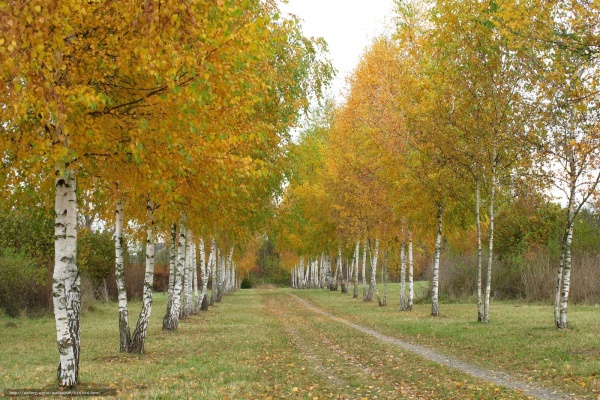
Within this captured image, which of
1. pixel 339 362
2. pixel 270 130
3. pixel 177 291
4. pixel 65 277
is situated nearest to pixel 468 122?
pixel 270 130

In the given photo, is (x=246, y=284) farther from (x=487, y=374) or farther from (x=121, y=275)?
(x=487, y=374)

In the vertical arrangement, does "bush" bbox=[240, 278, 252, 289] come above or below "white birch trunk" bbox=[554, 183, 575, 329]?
below

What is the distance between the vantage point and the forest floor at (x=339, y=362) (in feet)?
27.3

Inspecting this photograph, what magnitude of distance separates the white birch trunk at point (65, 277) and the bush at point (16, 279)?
18334 mm

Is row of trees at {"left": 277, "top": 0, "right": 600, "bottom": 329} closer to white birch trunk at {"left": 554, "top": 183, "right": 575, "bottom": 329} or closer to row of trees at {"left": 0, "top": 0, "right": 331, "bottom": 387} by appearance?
white birch trunk at {"left": 554, "top": 183, "right": 575, "bottom": 329}

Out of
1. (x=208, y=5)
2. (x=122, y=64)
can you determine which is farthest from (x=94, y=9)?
(x=208, y=5)

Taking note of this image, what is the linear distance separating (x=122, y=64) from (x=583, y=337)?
1190cm

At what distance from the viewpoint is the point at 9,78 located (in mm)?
6711

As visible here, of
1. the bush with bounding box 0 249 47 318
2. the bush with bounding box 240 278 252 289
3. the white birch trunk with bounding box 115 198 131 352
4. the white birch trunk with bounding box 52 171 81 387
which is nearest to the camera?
the white birch trunk with bounding box 52 171 81 387

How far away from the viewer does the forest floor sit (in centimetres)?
834

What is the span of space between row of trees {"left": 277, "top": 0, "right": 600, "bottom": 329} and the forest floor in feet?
8.71

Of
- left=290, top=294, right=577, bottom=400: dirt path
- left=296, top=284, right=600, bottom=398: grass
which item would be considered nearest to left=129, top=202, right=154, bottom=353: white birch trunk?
left=290, top=294, right=577, bottom=400: dirt path

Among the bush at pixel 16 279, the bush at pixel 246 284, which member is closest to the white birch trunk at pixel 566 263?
the bush at pixel 16 279

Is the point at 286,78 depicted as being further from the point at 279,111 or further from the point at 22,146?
the point at 22,146
